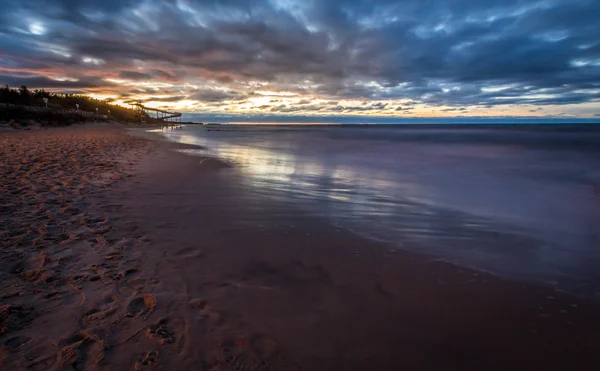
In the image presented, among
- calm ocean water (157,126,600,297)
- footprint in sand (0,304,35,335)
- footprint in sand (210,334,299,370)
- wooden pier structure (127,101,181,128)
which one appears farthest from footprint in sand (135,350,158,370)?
wooden pier structure (127,101,181,128)

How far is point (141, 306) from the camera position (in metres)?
3.21

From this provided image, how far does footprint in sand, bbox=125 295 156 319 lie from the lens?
10.1ft

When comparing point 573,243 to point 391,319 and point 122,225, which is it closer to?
point 391,319

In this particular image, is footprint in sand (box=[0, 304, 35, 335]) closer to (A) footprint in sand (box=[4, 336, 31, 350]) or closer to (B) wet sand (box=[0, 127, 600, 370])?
(B) wet sand (box=[0, 127, 600, 370])

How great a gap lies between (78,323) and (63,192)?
6222mm

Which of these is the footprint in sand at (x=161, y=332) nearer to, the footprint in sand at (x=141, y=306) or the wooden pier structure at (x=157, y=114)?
the footprint in sand at (x=141, y=306)

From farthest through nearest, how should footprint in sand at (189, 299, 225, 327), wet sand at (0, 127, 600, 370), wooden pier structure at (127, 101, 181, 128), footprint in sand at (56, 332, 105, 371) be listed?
wooden pier structure at (127, 101, 181, 128) < footprint in sand at (189, 299, 225, 327) < wet sand at (0, 127, 600, 370) < footprint in sand at (56, 332, 105, 371)

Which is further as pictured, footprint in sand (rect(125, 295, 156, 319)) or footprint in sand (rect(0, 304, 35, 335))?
footprint in sand (rect(125, 295, 156, 319))

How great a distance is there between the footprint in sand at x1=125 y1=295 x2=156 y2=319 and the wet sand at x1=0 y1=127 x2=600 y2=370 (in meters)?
0.01

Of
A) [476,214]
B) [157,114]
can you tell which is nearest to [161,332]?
[476,214]

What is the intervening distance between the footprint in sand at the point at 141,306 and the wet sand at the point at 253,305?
0.04 feet

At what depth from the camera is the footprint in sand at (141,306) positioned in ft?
10.1

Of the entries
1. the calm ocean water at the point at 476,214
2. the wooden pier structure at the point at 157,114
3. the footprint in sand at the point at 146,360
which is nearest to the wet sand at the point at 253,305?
the footprint in sand at the point at 146,360

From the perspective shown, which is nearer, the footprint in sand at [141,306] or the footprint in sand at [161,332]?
the footprint in sand at [161,332]
